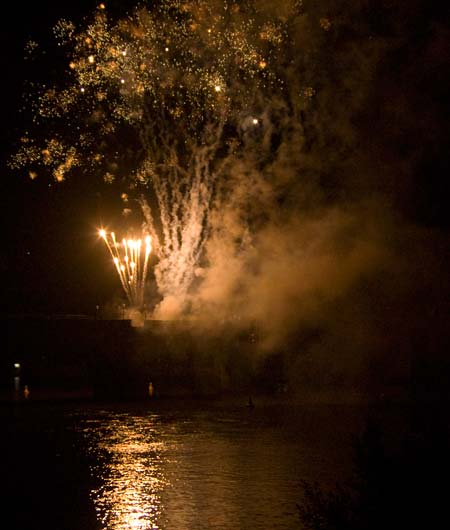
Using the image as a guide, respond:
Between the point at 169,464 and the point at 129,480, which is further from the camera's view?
the point at 169,464

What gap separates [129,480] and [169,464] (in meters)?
1.35

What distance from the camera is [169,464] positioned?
13.2 m

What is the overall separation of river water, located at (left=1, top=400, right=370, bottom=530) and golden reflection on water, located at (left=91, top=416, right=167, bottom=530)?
17mm

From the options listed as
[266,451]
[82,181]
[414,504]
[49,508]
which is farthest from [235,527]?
[82,181]

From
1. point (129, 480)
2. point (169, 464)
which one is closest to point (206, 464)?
point (169, 464)

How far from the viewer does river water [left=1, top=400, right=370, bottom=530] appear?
9.88 metres

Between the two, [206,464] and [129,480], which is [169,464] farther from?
[129,480]

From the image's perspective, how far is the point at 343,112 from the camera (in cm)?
2075

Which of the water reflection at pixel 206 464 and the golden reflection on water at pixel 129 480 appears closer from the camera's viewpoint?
the golden reflection on water at pixel 129 480

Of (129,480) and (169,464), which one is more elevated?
(169,464)

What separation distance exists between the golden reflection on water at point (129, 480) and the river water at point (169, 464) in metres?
0.02

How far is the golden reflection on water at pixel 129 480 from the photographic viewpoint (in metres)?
9.74

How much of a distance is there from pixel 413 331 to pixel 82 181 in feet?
67.4

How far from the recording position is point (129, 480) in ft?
39.4
